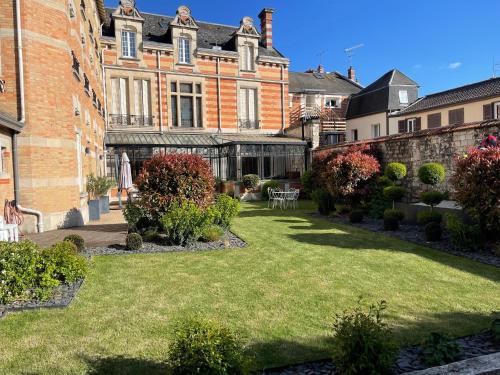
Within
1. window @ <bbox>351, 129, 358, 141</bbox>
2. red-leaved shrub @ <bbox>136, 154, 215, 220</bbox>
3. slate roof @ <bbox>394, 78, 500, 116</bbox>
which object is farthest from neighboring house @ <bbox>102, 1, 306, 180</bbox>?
red-leaved shrub @ <bbox>136, 154, 215, 220</bbox>

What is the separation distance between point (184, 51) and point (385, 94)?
13.5 metres

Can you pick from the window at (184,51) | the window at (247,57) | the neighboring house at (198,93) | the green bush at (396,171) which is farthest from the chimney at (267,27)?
the green bush at (396,171)

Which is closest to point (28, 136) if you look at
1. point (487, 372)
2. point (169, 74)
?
point (487, 372)

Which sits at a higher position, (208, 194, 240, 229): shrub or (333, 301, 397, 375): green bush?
(208, 194, 240, 229): shrub

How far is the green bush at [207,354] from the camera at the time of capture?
2434 mm

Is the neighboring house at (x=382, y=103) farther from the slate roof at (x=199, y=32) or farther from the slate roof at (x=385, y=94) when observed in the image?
the slate roof at (x=199, y=32)

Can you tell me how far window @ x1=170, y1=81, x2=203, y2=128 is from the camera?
2206 cm

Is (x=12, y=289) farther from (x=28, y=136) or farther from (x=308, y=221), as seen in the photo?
(x=308, y=221)

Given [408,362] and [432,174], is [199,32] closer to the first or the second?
[432,174]

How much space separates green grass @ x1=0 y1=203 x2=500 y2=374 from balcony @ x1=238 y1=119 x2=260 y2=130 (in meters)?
16.9

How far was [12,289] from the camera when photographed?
441 cm

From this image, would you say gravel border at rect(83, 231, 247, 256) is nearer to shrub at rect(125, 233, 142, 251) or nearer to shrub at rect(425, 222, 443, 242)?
shrub at rect(125, 233, 142, 251)

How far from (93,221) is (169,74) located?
1271cm

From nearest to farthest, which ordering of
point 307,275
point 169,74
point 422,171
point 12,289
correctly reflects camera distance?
1. point 12,289
2. point 307,275
3. point 422,171
4. point 169,74
